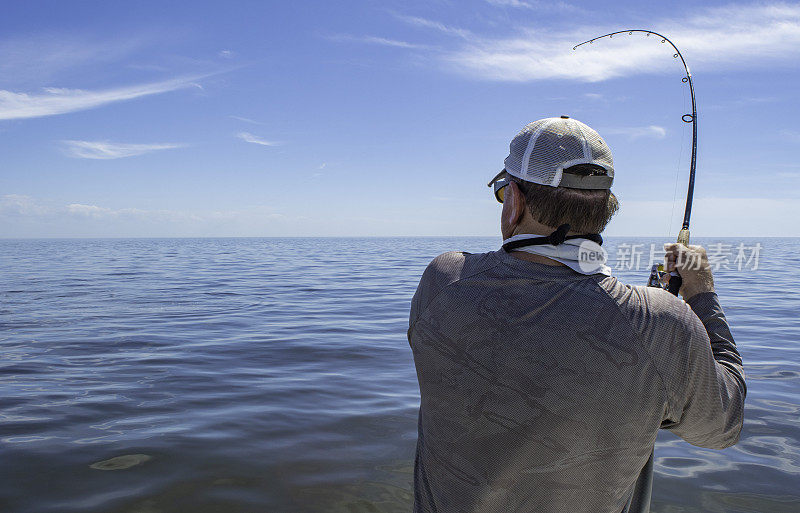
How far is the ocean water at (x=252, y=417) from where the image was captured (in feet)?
11.8

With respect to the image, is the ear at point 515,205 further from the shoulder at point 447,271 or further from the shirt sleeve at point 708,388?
the shirt sleeve at point 708,388

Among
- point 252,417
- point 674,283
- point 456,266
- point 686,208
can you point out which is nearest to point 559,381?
point 456,266

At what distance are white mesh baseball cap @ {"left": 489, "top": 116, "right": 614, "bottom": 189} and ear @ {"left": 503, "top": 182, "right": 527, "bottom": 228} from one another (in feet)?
0.13

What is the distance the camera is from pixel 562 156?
1476mm

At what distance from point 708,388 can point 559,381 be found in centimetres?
36

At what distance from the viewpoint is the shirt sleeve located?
1.34 meters

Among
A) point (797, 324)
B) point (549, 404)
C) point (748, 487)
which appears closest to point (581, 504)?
point (549, 404)

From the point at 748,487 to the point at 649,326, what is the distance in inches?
130

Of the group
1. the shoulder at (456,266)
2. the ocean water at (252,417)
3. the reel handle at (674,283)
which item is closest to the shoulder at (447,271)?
the shoulder at (456,266)

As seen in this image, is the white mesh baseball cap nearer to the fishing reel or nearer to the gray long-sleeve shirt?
the gray long-sleeve shirt

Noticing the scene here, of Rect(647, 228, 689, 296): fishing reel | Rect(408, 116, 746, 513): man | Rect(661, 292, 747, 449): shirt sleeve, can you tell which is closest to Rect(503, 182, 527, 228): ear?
Rect(408, 116, 746, 513): man

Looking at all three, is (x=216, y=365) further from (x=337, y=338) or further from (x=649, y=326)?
(x=649, y=326)

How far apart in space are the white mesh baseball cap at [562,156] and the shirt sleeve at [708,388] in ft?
1.38

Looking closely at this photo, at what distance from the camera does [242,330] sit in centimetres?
889
